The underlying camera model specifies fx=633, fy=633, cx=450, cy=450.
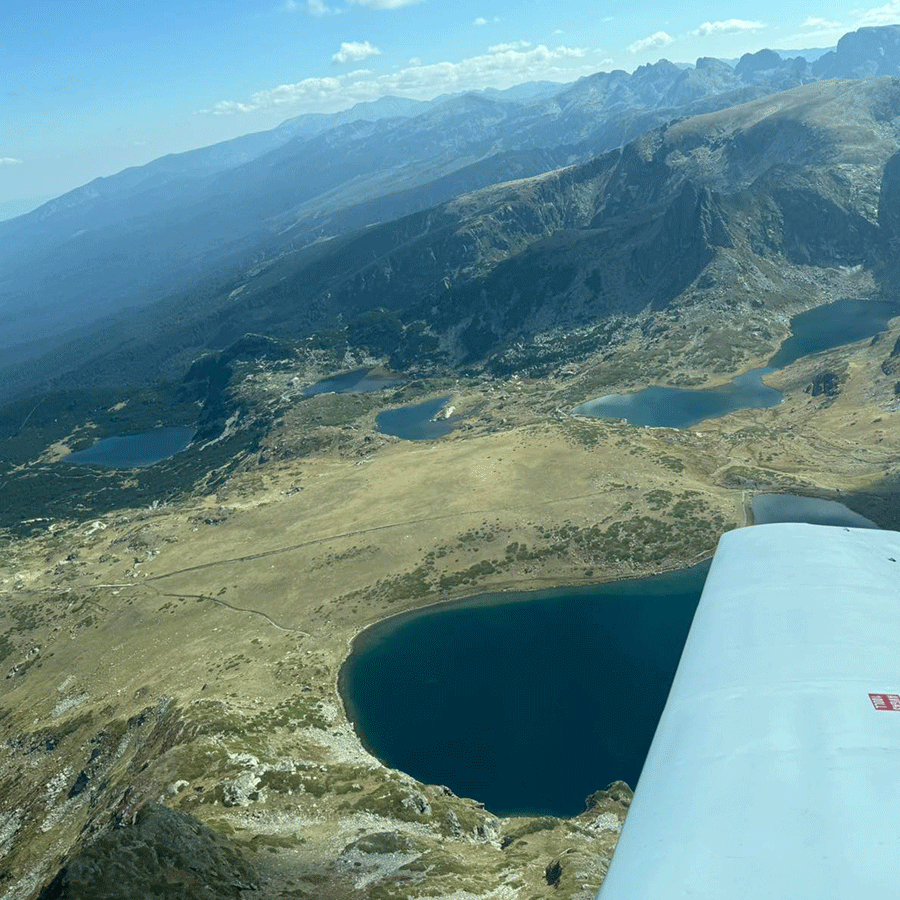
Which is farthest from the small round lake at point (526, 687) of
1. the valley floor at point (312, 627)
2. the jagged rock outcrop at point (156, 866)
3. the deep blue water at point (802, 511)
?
the jagged rock outcrop at point (156, 866)

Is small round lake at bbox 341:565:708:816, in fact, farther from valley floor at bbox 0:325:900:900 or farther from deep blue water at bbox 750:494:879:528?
→ deep blue water at bbox 750:494:879:528

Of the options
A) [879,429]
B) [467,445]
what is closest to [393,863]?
[467,445]

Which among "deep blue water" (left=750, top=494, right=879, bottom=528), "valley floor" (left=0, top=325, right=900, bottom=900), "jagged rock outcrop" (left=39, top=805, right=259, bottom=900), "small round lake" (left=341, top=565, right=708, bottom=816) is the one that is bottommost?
"deep blue water" (left=750, top=494, right=879, bottom=528)

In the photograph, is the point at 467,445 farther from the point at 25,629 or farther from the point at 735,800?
the point at 735,800

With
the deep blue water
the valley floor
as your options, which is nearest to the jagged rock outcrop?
the valley floor

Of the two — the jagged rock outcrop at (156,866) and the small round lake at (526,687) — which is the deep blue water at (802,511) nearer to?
the small round lake at (526,687)

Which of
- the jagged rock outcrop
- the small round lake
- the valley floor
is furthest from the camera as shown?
the small round lake

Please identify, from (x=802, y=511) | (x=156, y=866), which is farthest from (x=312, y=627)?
(x=802, y=511)
